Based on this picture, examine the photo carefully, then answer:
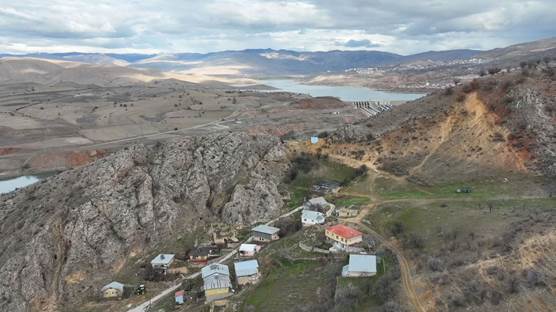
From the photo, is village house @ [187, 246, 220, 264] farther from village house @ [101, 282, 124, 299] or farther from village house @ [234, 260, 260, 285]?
village house @ [101, 282, 124, 299]

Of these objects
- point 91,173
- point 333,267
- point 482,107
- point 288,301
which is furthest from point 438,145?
point 91,173

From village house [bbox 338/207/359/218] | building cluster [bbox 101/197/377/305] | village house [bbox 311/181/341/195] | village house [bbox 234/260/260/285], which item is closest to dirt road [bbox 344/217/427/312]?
village house [bbox 338/207/359/218]

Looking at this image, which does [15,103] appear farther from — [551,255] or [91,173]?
[551,255]

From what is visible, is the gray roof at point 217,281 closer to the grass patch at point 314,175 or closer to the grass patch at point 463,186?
the grass patch at point 314,175

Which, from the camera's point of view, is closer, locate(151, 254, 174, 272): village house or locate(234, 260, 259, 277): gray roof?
locate(234, 260, 259, 277): gray roof

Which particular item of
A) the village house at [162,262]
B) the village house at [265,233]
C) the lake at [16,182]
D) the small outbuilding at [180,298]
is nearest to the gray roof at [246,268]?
the small outbuilding at [180,298]
